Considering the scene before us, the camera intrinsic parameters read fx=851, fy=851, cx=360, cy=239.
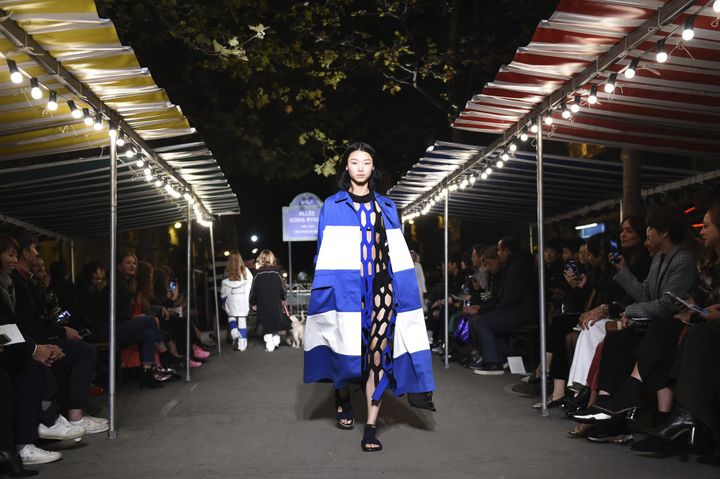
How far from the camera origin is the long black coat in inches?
565

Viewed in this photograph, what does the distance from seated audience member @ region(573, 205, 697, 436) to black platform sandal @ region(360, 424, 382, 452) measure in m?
1.42

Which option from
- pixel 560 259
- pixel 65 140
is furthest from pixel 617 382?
pixel 65 140

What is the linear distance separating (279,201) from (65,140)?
48.9m

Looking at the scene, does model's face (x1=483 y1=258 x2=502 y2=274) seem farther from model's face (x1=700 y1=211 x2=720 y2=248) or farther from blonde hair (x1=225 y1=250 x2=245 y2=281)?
blonde hair (x1=225 y1=250 x2=245 y2=281)

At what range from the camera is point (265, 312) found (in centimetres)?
1446

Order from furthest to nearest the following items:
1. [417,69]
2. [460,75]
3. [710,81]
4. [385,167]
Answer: [385,167] < [460,75] < [417,69] < [710,81]

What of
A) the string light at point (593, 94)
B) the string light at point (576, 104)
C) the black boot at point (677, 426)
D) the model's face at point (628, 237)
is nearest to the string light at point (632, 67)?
the string light at point (593, 94)

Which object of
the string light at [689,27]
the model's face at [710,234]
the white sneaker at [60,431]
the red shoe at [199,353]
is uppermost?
the string light at [689,27]

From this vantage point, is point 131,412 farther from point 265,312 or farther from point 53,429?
point 265,312

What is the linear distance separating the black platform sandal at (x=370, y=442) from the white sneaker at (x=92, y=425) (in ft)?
7.26

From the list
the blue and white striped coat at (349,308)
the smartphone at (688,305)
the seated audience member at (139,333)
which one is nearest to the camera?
the smartphone at (688,305)

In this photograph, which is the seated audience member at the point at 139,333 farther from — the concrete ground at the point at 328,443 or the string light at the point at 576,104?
the string light at the point at 576,104

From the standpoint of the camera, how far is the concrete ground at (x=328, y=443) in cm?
521

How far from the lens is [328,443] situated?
6.04 metres
